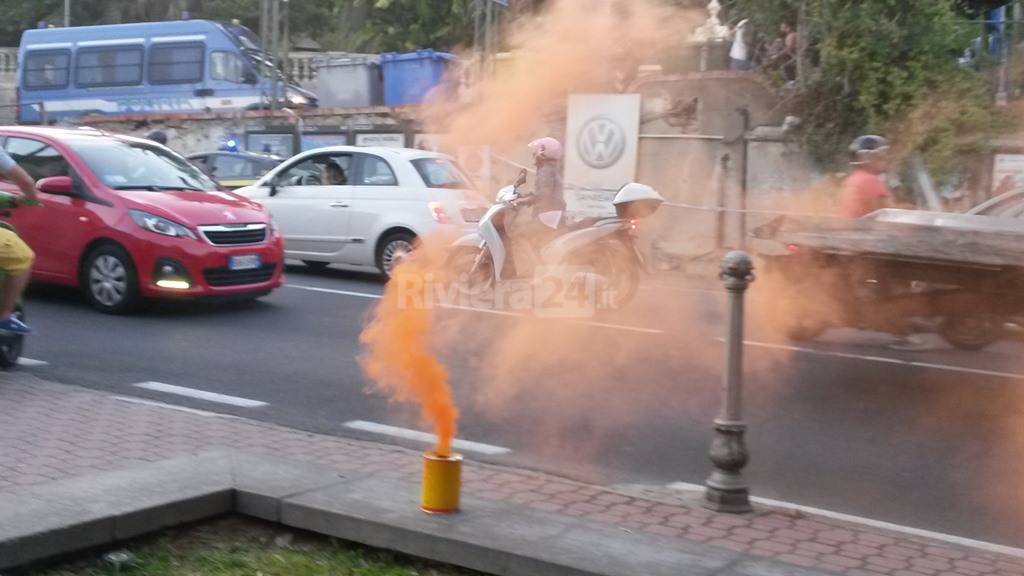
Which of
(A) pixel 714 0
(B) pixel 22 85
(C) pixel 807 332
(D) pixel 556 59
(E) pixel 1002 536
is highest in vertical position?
(B) pixel 22 85

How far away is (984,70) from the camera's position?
13.5m

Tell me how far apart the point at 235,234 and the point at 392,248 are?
301 cm

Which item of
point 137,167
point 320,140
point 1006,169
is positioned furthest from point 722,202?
point 320,140

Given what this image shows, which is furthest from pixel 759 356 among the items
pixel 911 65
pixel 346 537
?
pixel 911 65

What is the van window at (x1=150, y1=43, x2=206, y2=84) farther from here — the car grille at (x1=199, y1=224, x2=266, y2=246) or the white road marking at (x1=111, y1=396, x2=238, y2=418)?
the white road marking at (x1=111, y1=396, x2=238, y2=418)

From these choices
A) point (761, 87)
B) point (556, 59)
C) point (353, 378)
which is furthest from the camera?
point (761, 87)

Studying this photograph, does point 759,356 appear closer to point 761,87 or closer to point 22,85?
point 761,87

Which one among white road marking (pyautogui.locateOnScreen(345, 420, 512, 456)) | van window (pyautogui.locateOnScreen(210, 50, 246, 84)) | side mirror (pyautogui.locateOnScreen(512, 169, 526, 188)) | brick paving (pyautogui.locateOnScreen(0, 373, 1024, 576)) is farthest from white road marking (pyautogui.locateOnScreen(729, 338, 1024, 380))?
van window (pyautogui.locateOnScreen(210, 50, 246, 84))

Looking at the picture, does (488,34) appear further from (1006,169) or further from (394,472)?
(1006,169)

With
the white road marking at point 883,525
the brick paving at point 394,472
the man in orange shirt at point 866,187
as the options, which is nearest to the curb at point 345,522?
the brick paving at point 394,472

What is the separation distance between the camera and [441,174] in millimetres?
13930

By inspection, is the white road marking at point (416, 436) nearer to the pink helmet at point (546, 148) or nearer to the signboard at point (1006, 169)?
the pink helmet at point (546, 148)

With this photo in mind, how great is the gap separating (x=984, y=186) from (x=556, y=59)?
24.4 ft

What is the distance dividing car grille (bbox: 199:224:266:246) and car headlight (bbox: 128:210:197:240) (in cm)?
15
